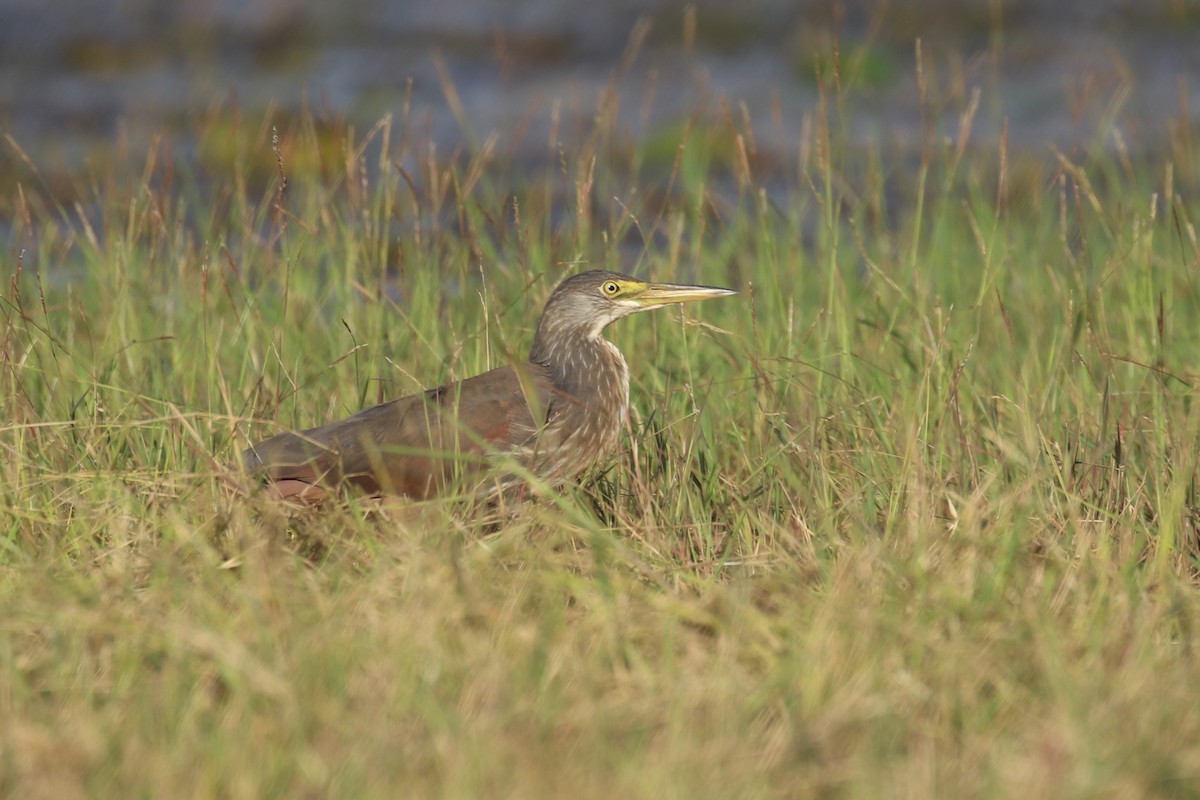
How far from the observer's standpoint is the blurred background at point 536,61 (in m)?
12.8

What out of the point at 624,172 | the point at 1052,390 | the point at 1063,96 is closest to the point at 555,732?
the point at 1052,390

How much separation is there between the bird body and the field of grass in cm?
12

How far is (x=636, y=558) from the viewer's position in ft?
11.9

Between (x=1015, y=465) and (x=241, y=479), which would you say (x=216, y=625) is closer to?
(x=241, y=479)

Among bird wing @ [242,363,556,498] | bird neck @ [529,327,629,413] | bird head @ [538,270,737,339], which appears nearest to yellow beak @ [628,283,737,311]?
bird head @ [538,270,737,339]

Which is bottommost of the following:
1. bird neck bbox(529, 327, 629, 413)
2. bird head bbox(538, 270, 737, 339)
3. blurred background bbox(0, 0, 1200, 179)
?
blurred background bbox(0, 0, 1200, 179)

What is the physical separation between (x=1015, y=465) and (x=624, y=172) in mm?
7668

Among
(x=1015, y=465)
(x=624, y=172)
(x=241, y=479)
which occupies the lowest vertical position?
(x=624, y=172)

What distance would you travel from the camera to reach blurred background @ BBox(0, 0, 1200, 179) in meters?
12.8

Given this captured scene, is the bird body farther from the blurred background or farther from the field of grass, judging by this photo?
the blurred background

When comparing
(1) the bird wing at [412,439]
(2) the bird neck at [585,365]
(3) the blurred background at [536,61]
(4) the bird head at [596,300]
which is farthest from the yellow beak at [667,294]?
(3) the blurred background at [536,61]

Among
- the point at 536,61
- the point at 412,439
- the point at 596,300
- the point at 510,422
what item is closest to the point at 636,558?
the point at 412,439

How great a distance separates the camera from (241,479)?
A: 12.8 feet

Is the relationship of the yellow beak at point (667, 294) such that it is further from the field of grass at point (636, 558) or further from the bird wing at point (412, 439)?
the bird wing at point (412, 439)
